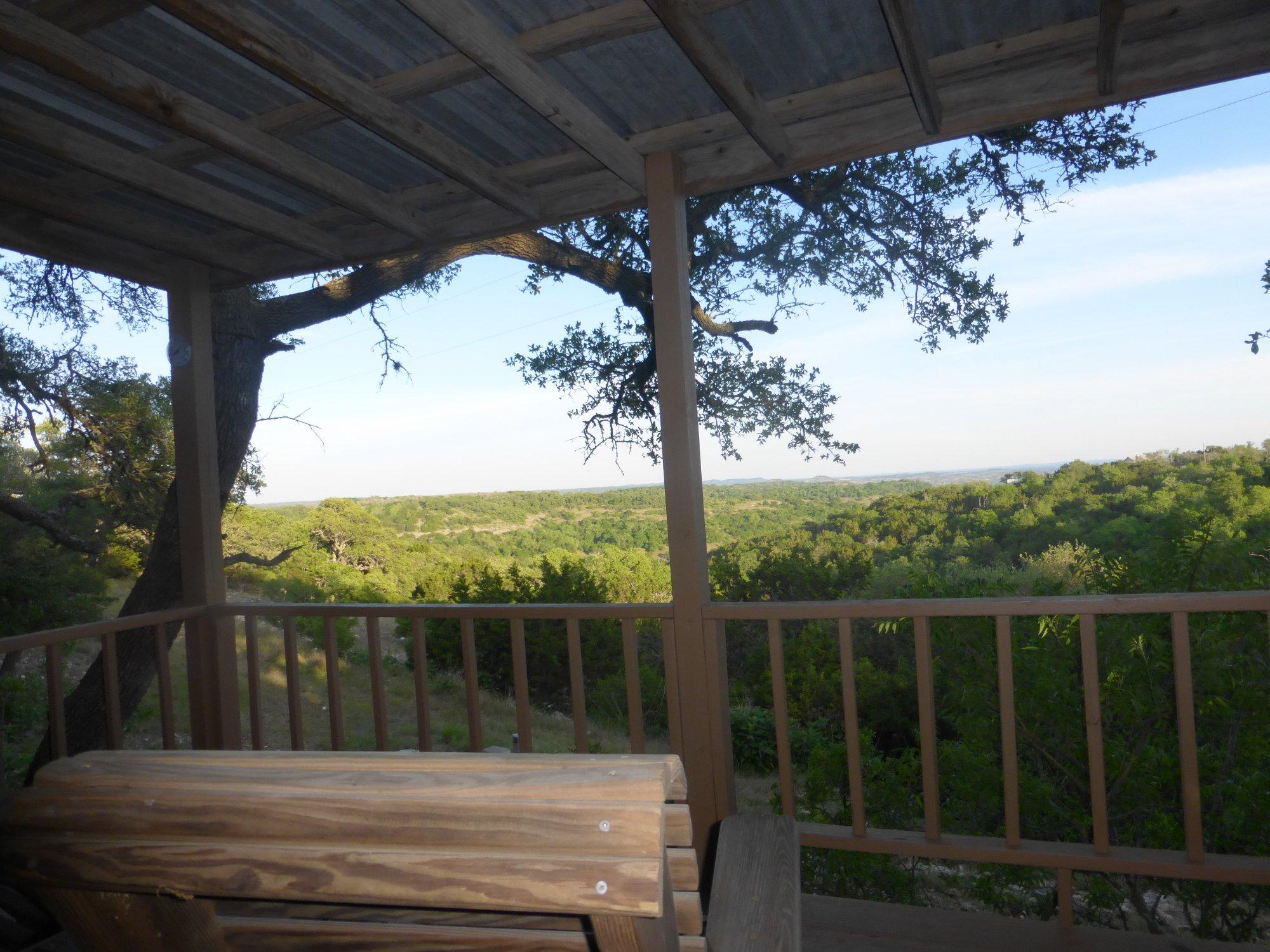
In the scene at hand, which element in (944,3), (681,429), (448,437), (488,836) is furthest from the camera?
(448,437)

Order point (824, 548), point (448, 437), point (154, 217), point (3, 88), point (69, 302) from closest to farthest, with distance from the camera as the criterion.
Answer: point (3, 88) → point (154, 217) → point (69, 302) → point (824, 548) → point (448, 437)

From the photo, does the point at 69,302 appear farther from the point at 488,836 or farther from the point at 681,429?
the point at 488,836

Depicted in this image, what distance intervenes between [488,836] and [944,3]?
2218mm

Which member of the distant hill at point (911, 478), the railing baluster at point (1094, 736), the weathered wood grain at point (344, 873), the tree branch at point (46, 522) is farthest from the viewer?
the distant hill at point (911, 478)

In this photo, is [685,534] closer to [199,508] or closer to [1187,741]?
[1187,741]

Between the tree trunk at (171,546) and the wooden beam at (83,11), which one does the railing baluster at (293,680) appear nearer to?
the wooden beam at (83,11)

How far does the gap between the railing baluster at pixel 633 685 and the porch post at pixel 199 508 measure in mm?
1777

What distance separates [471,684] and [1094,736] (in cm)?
190

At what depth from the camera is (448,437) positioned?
1151 cm

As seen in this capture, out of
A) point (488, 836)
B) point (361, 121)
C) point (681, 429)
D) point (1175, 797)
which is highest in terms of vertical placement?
point (361, 121)

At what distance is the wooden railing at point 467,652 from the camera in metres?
2.66

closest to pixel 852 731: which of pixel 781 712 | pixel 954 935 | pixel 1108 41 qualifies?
pixel 781 712

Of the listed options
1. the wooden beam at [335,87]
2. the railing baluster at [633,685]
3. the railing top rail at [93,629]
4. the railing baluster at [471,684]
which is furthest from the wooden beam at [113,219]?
the railing baluster at [633,685]

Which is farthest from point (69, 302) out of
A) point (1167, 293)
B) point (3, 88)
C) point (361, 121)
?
point (1167, 293)
